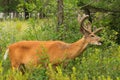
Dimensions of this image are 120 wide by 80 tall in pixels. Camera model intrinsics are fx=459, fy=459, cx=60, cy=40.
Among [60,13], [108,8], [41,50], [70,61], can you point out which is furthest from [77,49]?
[108,8]

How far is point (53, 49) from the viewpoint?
34.5 feet

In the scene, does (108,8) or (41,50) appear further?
(108,8)

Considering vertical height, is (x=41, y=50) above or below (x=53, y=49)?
above

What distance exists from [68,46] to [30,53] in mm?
988

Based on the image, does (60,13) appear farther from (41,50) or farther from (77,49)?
(41,50)

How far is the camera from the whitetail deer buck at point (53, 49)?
401 inches

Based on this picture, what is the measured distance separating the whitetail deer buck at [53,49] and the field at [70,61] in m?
0.21

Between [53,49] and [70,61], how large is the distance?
0.80m

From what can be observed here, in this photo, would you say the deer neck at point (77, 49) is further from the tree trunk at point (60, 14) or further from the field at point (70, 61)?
the tree trunk at point (60, 14)

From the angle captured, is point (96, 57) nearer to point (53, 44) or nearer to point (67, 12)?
point (53, 44)

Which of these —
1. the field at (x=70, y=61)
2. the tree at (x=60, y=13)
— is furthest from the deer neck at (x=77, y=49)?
the tree at (x=60, y=13)

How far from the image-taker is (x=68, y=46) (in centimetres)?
1042

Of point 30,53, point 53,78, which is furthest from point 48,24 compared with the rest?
point 53,78

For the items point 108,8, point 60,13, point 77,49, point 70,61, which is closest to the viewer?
point 70,61
